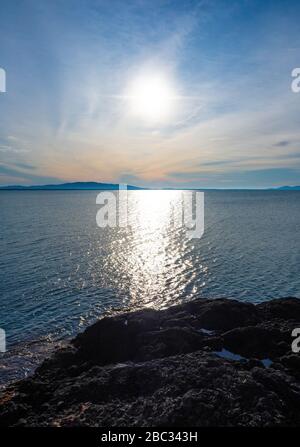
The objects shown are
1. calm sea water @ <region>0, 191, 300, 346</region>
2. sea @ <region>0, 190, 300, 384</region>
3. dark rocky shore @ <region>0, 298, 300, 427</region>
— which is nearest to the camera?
dark rocky shore @ <region>0, 298, 300, 427</region>

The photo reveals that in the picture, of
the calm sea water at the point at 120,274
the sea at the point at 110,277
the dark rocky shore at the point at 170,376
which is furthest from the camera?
the calm sea water at the point at 120,274

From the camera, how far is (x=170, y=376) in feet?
58.2

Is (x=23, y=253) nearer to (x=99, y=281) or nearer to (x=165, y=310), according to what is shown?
(x=99, y=281)

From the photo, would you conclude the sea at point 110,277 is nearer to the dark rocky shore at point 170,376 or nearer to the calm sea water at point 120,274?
the calm sea water at point 120,274

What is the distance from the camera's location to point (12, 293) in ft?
111

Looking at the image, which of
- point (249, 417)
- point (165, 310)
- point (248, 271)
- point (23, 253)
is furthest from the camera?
point (23, 253)

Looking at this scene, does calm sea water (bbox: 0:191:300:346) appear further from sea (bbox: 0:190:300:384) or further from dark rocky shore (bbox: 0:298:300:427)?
dark rocky shore (bbox: 0:298:300:427)

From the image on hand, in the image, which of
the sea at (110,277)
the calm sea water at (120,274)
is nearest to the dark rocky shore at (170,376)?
the sea at (110,277)

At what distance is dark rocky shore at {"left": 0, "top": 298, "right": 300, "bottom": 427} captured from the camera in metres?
14.9

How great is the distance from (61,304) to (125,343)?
11429 mm

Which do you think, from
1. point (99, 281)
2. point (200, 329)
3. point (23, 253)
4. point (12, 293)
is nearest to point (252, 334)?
point (200, 329)

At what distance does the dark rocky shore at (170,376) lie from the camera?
14914 mm

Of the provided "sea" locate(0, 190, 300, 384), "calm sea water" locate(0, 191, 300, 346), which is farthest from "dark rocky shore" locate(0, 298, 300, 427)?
"calm sea water" locate(0, 191, 300, 346)
